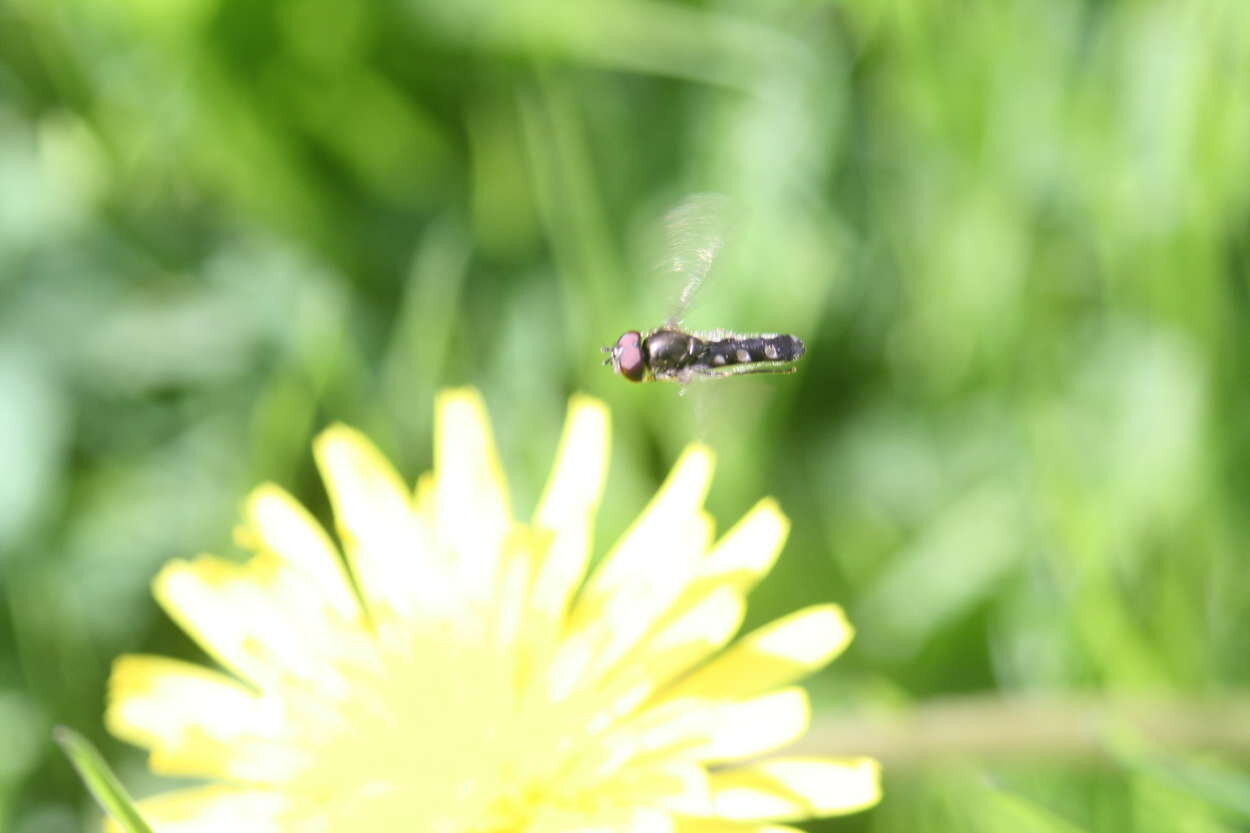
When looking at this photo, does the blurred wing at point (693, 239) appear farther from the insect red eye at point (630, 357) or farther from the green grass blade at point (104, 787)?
the green grass blade at point (104, 787)

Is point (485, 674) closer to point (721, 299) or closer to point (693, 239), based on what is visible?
point (693, 239)

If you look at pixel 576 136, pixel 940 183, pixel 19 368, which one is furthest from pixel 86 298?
pixel 940 183

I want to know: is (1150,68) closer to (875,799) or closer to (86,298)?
(875,799)

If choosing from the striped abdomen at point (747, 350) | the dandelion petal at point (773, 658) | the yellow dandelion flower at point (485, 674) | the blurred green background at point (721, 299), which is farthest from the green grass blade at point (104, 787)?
the blurred green background at point (721, 299)

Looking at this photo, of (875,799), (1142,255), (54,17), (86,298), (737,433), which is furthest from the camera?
(86,298)

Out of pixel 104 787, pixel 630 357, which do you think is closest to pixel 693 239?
pixel 630 357

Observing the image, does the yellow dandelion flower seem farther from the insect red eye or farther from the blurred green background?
the blurred green background

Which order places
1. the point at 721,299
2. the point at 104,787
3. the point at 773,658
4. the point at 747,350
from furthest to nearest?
the point at 721,299 < the point at 747,350 < the point at 773,658 < the point at 104,787
